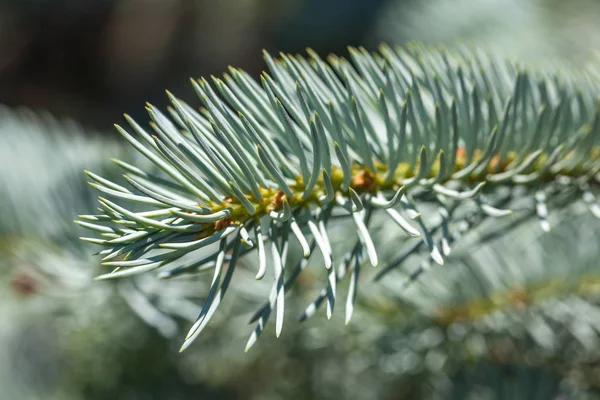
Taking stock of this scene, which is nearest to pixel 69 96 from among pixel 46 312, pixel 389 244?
pixel 46 312

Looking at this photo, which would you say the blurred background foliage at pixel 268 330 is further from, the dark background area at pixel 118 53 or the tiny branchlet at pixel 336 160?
the dark background area at pixel 118 53

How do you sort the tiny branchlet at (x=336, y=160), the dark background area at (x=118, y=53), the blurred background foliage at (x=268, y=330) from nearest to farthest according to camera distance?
the tiny branchlet at (x=336, y=160) → the blurred background foliage at (x=268, y=330) → the dark background area at (x=118, y=53)

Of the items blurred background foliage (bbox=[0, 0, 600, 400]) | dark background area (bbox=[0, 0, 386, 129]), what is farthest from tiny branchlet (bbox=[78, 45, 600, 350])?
dark background area (bbox=[0, 0, 386, 129])

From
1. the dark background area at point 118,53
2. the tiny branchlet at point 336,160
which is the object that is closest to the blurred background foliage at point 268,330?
the tiny branchlet at point 336,160

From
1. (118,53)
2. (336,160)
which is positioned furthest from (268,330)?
(118,53)

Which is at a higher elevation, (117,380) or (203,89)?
(203,89)

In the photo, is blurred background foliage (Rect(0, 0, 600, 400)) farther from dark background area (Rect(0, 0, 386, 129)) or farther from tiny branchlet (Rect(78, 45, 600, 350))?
dark background area (Rect(0, 0, 386, 129))

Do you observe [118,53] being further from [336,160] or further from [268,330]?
[336,160]

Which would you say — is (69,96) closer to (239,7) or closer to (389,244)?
(239,7)
